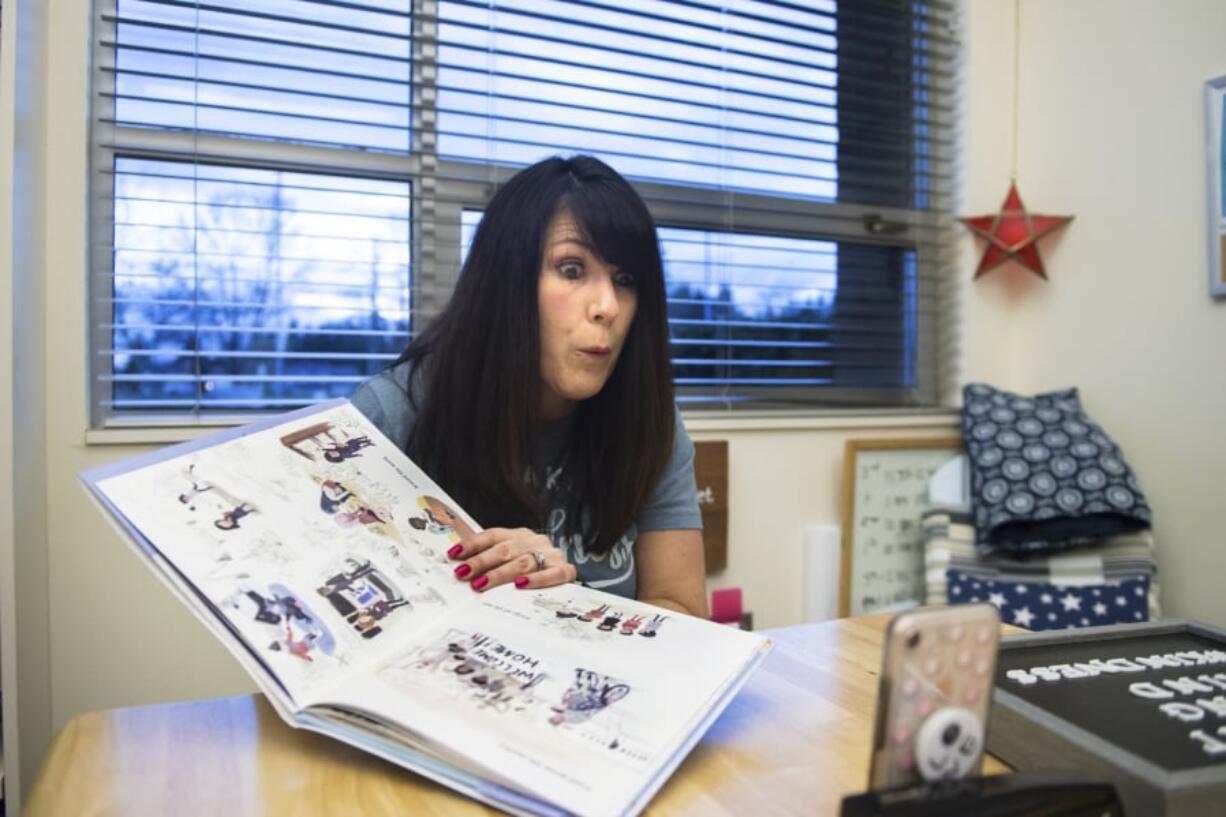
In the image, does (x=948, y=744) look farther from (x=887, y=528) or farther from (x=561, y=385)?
(x=887, y=528)

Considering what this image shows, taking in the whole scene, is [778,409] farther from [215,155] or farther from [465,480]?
[215,155]

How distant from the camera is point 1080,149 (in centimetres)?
190

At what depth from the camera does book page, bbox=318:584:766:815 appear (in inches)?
17.5

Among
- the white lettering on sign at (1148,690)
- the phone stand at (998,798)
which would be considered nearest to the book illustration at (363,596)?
the phone stand at (998,798)

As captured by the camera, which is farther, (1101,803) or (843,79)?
(843,79)

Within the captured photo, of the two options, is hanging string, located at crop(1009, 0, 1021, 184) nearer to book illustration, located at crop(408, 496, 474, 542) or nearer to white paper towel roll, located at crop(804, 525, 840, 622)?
white paper towel roll, located at crop(804, 525, 840, 622)

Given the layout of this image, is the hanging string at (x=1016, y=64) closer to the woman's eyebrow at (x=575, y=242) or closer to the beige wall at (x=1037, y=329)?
the beige wall at (x=1037, y=329)

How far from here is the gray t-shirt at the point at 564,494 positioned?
1.01 metres

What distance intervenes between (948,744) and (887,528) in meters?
1.64

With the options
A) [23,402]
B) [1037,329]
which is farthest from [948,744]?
[1037,329]

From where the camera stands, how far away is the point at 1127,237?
70.1 inches

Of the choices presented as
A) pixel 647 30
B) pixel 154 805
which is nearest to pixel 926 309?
pixel 647 30

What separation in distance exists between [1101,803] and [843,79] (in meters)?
2.00

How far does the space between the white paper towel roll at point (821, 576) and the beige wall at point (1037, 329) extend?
0.03 meters
